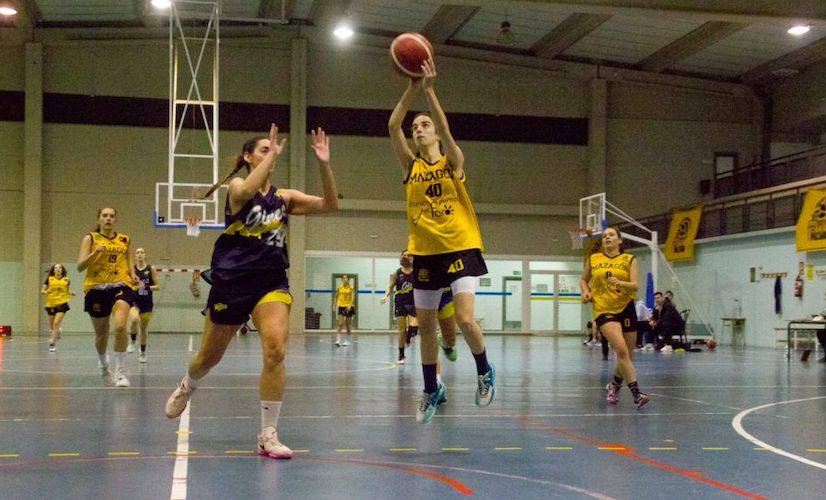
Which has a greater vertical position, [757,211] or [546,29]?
[546,29]

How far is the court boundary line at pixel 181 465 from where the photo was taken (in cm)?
482

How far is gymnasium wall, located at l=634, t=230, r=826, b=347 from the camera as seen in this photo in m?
26.3

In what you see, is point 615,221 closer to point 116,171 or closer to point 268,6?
point 268,6

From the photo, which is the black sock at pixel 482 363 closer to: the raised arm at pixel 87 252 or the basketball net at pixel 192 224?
the raised arm at pixel 87 252

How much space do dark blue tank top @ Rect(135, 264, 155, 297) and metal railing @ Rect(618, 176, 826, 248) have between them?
18.0 m

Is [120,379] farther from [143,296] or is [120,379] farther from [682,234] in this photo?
[682,234]

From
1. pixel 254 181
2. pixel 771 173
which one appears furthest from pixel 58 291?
pixel 771 173

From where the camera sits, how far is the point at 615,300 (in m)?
10.1

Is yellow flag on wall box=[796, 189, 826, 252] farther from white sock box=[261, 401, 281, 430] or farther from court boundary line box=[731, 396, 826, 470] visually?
white sock box=[261, 401, 281, 430]

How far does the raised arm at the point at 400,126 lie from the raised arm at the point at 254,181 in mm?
1091

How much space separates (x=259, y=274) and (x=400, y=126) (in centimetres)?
167

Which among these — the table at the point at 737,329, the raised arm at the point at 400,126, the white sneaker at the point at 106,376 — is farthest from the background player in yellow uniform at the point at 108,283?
the table at the point at 737,329

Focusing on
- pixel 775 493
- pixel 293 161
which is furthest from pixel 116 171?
pixel 775 493

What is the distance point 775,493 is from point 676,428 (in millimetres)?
2814
